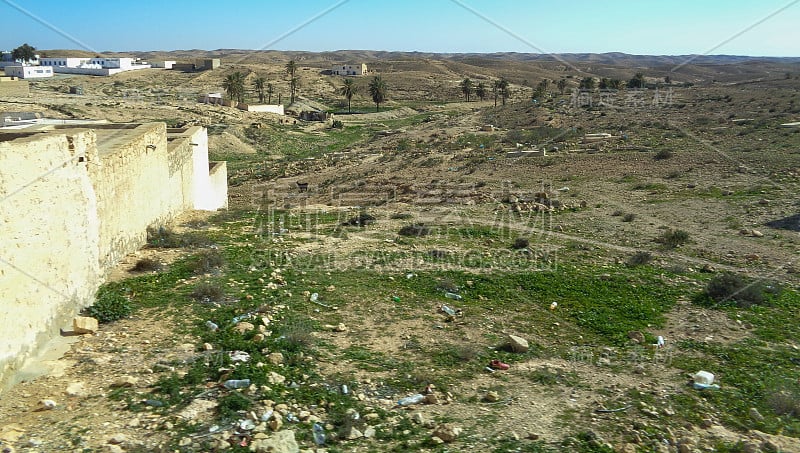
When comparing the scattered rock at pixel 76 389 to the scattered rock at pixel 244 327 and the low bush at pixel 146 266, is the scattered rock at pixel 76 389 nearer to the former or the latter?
the scattered rock at pixel 244 327

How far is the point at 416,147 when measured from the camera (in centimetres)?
2995

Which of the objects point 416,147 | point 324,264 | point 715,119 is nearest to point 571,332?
point 324,264

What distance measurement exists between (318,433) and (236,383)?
1221 mm

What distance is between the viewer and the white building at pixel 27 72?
66.9 metres

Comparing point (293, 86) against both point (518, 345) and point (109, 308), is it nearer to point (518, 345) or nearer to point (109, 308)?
point (109, 308)

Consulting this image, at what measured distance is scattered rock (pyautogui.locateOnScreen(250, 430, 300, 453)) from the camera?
201 inches

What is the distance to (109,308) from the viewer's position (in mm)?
7973

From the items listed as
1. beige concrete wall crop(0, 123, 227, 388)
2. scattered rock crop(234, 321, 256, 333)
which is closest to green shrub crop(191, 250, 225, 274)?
beige concrete wall crop(0, 123, 227, 388)

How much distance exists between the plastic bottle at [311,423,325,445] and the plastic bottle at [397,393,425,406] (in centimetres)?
94

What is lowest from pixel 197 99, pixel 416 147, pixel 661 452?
pixel 661 452

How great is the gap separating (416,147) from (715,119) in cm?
1593

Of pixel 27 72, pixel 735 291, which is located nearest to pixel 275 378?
pixel 735 291

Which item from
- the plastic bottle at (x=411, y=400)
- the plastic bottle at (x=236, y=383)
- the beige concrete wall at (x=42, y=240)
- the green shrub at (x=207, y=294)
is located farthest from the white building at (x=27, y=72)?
the plastic bottle at (x=411, y=400)

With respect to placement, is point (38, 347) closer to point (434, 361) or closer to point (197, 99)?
point (434, 361)
